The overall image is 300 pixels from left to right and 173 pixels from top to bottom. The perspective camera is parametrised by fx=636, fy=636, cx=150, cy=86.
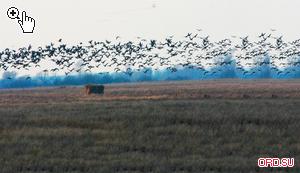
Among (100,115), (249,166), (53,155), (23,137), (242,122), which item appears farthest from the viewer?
(100,115)

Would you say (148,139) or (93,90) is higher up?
(93,90)

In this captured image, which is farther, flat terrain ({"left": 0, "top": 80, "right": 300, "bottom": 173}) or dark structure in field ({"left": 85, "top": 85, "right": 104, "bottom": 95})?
dark structure in field ({"left": 85, "top": 85, "right": 104, "bottom": 95})

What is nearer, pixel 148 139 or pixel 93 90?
pixel 148 139

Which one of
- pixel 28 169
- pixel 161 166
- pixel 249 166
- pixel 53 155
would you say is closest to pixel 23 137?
pixel 53 155

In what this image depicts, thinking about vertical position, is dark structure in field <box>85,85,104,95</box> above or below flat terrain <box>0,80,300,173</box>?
above

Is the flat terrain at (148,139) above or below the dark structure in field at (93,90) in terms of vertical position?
below

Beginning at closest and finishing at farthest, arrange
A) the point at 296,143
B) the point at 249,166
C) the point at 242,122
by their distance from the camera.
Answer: the point at 249,166 → the point at 296,143 → the point at 242,122

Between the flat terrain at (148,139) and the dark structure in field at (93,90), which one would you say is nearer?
the flat terrain at (148,139)

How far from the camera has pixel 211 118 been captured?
29.3 m

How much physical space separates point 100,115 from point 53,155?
10.7 metres

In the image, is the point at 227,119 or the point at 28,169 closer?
the point at 28,169

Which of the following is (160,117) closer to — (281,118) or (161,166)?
(281,118)

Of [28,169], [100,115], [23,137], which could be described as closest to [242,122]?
[100,115]

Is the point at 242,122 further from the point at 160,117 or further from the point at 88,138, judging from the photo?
the point at 88,138
